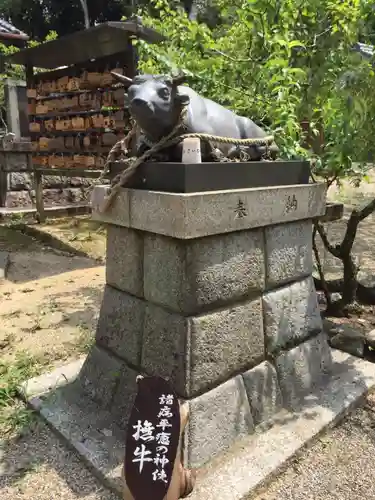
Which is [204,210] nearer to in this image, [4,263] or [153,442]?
[153,442]

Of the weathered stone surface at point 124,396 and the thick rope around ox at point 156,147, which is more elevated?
the thick rope around ox at point 156,147

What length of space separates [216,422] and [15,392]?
1613 mm

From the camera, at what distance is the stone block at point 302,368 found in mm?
2795

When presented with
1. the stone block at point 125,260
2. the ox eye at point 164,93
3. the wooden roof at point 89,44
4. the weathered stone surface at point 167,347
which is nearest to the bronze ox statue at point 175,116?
the ox eye at point 164,93

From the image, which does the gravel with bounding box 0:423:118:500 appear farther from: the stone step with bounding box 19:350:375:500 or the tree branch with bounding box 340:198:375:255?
the tree branch with bounding box 340:198:375:255

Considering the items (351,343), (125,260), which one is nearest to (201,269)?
(125,260)

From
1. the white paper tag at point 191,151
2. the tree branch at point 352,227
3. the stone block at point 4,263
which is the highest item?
the white paper tag at point 191,151

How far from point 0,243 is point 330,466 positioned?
673 cm

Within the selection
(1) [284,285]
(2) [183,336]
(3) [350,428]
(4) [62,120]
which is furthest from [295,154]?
(4) [62,120]

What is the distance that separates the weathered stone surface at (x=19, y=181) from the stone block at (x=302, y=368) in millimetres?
8205

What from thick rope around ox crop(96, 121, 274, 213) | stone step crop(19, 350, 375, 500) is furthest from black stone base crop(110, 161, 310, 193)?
stone step crop(19, 350, 375, 500)

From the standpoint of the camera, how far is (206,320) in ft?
7.58

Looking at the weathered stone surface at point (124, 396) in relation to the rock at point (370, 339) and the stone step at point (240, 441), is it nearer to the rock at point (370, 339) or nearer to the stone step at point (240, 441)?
the stone step at point (240, 441)

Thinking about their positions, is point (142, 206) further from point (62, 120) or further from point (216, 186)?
A: point (62, 120)
